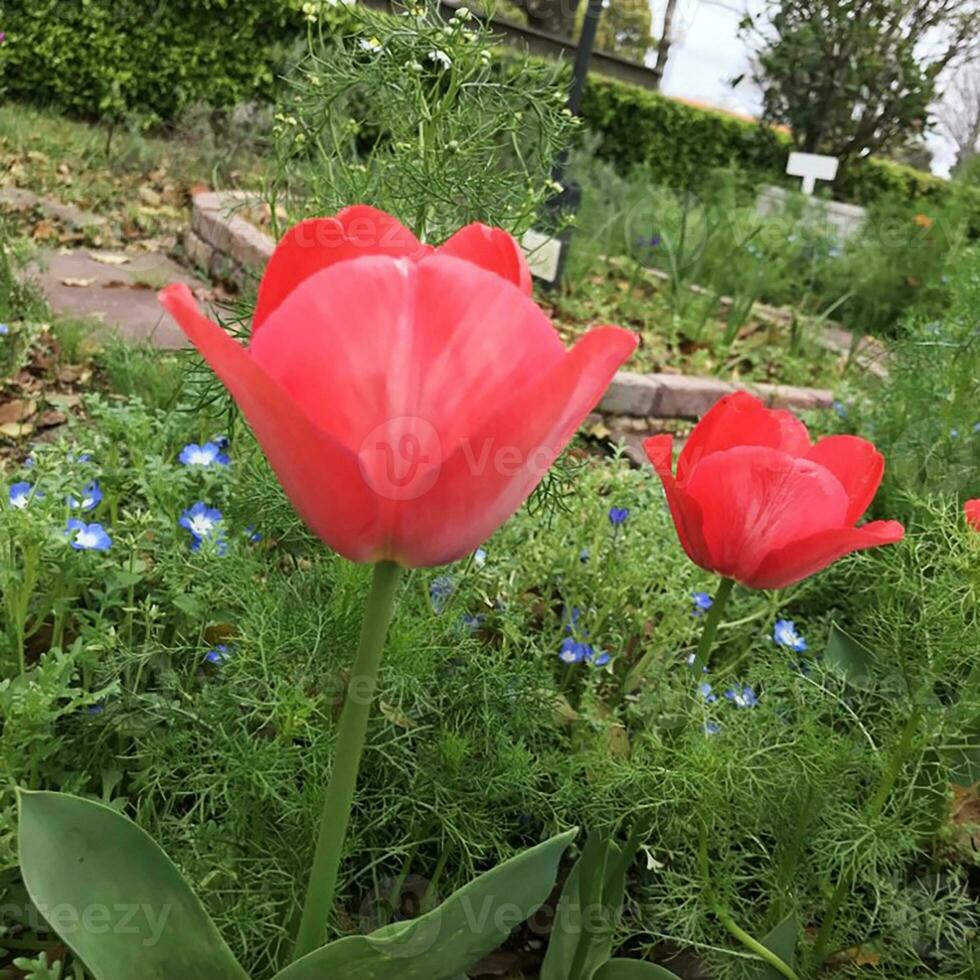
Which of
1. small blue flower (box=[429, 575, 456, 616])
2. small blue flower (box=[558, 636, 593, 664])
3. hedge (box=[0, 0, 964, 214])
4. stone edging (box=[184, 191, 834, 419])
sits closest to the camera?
small blue flower (box=[429, 575, 456, 616])

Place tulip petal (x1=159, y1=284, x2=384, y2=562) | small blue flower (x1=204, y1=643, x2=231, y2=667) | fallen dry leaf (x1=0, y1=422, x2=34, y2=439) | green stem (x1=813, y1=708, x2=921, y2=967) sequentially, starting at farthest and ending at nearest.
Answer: fallen dry leaf (x1=0, y1=422, x2=34, y2=439) → small blue flower (x1=204, y1=643, x2=231, y2=667) → green stem (x1=813, y1=708, x2=921, y2=967) → tulip petal (x1=159, y1=284, x2=384, y2=562)

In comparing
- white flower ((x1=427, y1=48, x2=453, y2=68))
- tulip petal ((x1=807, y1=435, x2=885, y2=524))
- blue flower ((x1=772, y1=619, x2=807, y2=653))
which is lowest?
blue flower ((x1=772, y1=619, x2=807, y2=653))

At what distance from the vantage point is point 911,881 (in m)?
1.22

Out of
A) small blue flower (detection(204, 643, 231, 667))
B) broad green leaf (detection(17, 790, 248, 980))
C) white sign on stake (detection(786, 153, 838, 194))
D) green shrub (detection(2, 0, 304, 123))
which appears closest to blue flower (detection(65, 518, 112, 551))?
small blue flower (detection(204, 643, 231, 667))

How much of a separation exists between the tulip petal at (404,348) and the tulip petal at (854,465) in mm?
483

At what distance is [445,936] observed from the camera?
59cm

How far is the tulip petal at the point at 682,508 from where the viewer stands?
2.69ft

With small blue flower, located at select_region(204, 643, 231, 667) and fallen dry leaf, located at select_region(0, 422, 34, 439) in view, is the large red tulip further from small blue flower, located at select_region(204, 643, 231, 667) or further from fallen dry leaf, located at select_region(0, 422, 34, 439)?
fallen dry leaf, located at select_region(0, 422, 34, 439)

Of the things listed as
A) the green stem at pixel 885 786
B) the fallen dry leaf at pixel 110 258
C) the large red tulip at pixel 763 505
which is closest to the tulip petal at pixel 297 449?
the large red tulip at pixel 763 505

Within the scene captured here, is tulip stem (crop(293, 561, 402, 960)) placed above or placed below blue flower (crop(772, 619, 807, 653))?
above

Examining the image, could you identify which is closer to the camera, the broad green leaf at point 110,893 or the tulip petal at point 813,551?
the broad green leaf at point 110,893

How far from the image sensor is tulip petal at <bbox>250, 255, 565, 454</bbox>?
18.3 inches

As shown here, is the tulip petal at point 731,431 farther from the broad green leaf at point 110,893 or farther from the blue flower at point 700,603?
the blue flower at point 700,603

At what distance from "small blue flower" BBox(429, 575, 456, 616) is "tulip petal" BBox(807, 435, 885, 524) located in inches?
21.0
